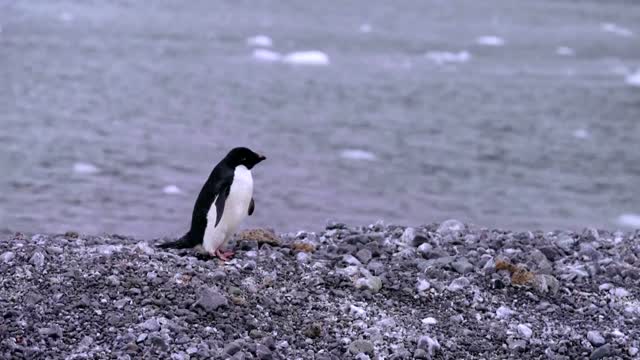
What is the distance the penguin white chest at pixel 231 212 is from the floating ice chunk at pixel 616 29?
12.8 m

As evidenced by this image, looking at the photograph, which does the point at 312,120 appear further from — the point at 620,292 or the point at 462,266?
the point at 620,292

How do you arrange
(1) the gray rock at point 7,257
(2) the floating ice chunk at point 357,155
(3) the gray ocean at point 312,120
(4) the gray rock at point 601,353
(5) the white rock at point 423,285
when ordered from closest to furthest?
(4) the gray rock at point 601,353
(1) the gray rock at point 7,257
(5) the white rock at point 423,285
(3) the gray ocean at point 312,120
(2) the floating ice chunk at point 357,155

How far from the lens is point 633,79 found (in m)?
12.8

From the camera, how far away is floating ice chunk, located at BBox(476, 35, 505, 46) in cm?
1459

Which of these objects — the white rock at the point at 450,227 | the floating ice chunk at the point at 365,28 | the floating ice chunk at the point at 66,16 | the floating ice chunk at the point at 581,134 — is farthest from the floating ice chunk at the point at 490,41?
the white rock at the point at 450,227

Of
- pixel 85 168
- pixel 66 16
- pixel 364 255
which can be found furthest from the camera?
pixel 66 16

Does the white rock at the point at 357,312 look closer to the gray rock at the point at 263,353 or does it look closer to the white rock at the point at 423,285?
the white rock at the point at 423,285

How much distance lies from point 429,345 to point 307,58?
28.4 ft

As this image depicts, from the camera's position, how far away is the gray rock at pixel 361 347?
3791 millimetres

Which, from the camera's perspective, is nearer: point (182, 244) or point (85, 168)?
point (182, 244)

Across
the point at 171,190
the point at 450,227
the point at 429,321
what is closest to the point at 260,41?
the point at 171,190

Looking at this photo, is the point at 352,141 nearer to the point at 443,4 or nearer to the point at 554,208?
the point at 554,208

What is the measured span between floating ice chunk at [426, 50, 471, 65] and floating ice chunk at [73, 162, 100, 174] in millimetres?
5692

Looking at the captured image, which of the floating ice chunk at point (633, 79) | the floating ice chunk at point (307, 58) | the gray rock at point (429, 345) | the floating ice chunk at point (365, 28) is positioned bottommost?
the floating ice chunk at point (633, 79)
